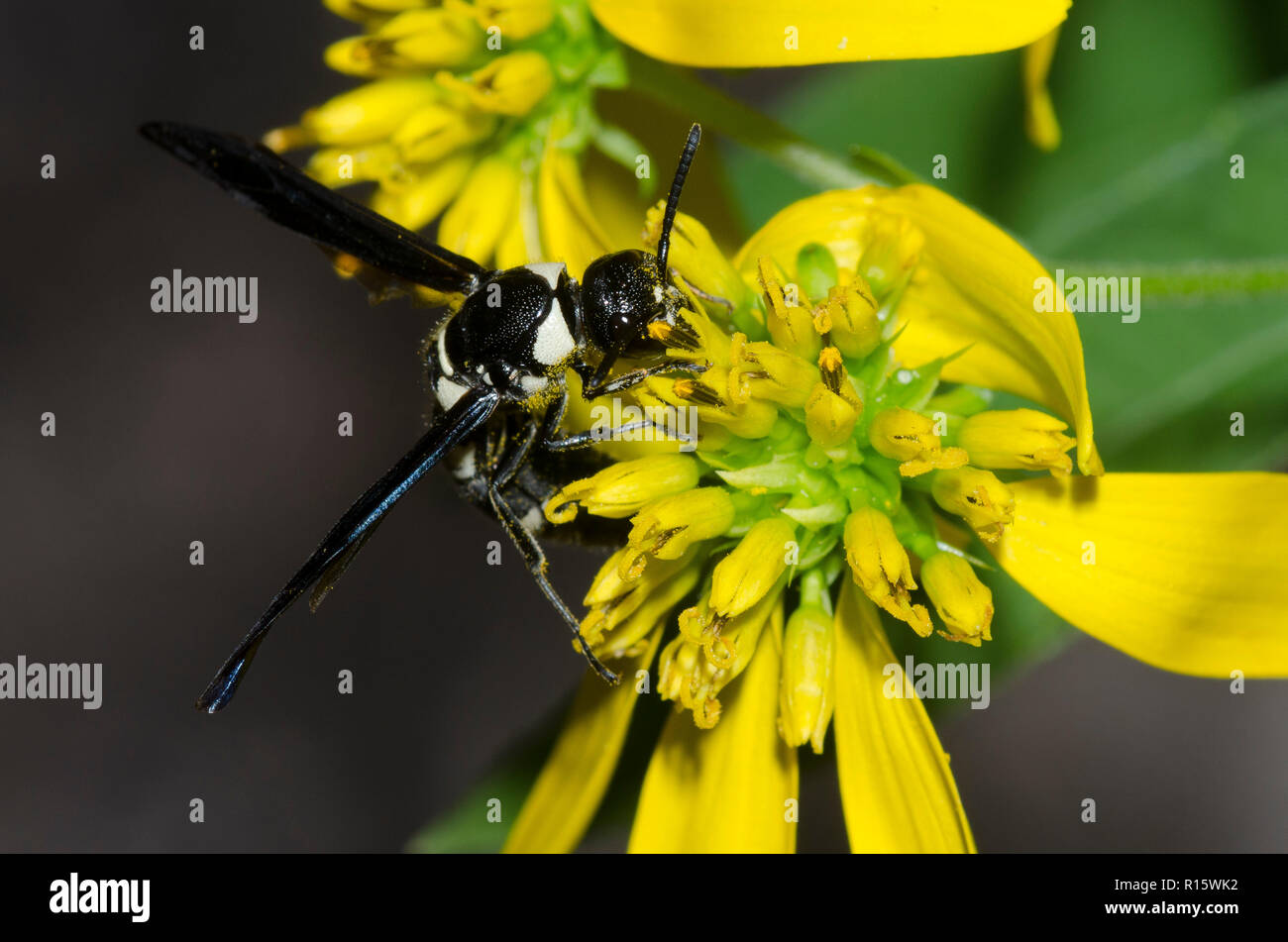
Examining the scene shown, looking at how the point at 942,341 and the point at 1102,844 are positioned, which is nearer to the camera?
the point at 942,341

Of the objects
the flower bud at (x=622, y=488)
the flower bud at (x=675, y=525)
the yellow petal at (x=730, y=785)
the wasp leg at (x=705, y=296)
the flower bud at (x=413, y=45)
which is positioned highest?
the flower bud at (x=413, y=45)

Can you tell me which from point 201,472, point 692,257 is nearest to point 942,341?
point 692,257

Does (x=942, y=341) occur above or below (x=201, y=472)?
below

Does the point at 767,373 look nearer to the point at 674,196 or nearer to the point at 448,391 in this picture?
the point at 674,196

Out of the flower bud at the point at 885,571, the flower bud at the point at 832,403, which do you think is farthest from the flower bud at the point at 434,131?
the flower bud at the point at 885,571

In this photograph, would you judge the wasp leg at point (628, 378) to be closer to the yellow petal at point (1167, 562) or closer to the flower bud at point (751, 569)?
the flower bud at point (751, 569)
